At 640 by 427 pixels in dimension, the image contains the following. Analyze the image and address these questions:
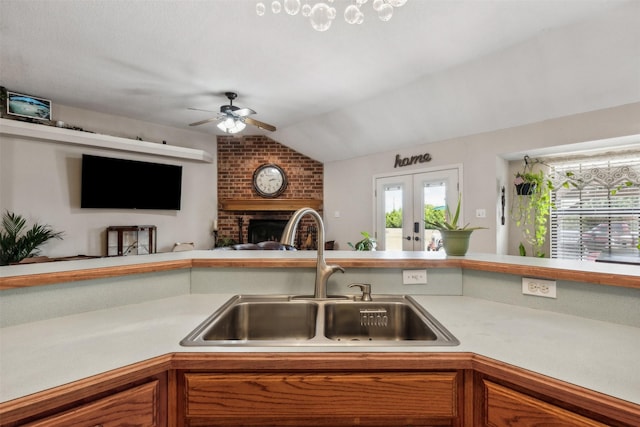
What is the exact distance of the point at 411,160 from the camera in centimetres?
451

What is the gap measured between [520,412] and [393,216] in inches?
167

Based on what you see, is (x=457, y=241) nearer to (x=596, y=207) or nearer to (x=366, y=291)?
(x=366, y=291)

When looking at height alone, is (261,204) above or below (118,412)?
above

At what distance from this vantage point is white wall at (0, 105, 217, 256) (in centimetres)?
375

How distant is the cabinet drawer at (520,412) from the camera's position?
610mm

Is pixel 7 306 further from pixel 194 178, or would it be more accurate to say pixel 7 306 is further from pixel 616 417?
pixel 194 178

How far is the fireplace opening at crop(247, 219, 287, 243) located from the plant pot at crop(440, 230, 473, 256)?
4313 mm

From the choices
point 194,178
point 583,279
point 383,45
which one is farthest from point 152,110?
point 583,279

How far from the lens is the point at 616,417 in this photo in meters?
0.55

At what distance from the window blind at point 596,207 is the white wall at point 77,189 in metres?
5.47

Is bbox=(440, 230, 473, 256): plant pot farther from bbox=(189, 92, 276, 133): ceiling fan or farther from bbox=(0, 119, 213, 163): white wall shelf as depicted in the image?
bbox=(0, 119, 213, 163): white wall shelf

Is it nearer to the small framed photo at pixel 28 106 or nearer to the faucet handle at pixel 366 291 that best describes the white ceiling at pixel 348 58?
the small framed photo at pixel 28 106

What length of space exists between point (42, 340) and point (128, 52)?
2.90 metres

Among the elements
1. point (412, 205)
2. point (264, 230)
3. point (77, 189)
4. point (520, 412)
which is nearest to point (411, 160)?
point (412, 205)
